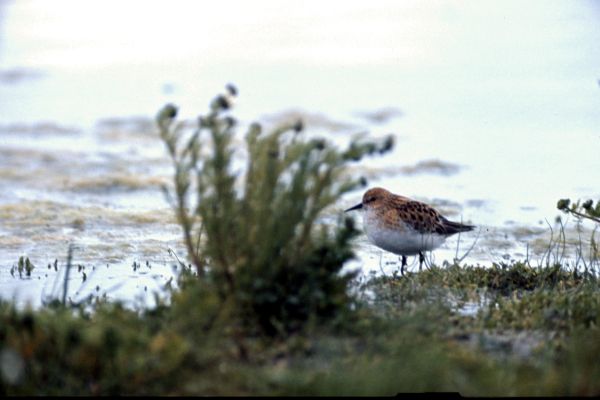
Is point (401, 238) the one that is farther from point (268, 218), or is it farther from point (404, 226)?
point (268, 218)

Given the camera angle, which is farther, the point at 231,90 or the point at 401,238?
the point at 401,238

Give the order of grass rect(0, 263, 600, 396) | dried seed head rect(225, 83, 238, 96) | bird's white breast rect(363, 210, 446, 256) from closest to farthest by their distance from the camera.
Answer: grass rect(0, 263, 600, 396) → dried seed head rect(225, 83, 238, 96) → bird's white breast rect(363, 210, 446, 256)

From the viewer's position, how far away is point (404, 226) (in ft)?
25.7

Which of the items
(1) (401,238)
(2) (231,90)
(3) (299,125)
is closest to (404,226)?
(1) (401,238)

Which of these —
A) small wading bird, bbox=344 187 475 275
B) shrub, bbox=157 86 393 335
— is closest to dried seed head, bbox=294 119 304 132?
shrub, bbox=157 86 393 335

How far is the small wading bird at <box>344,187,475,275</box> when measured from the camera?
7773 mm

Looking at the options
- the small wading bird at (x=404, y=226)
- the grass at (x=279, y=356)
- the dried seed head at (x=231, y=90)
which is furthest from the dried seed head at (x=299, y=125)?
the small wading bird at (x=404, y=226)

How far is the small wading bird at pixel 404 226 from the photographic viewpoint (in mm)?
7773

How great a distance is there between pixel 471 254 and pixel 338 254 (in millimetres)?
3695

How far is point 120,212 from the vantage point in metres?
9.91

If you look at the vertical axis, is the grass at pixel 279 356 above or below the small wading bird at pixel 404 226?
below

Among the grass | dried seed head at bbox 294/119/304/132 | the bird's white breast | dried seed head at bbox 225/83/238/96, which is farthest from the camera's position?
the bird's white breast

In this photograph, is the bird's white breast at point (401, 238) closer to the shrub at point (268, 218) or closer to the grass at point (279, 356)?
the grass at point (279, 356)

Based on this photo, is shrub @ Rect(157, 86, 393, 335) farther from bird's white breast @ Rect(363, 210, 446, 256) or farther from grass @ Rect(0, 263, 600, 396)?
bird's white breast @ Rect(363, 210, 446, 256)
